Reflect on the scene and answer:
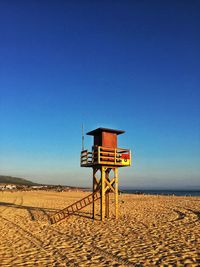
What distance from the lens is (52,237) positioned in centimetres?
1289

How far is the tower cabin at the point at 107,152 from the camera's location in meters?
17.8

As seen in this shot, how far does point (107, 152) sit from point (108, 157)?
0.37m

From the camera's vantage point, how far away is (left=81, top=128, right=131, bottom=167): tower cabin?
17.8 metres

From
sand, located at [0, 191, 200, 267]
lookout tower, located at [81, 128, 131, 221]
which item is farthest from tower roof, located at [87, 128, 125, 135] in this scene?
sand, located at [0, 191, 200, 267]

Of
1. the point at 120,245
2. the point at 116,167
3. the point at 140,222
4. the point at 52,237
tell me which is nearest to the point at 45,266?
the point at 120,245

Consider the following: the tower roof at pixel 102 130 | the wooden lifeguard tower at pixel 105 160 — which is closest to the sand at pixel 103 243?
the wooden lifeguard tower at pixel 105 160

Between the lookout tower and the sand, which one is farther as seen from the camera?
the lookout tower

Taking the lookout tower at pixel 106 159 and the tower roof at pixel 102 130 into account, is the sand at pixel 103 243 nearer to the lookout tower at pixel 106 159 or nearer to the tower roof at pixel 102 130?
the lookout tower at pixel 106 159

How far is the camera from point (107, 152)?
1775cm

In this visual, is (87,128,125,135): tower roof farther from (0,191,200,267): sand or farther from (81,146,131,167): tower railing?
(0,191,200,267): sand

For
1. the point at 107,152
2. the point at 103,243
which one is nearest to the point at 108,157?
the point at 107,152

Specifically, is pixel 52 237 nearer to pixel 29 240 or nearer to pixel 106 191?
pixel 29 240

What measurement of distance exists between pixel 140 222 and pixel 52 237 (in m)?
6.39

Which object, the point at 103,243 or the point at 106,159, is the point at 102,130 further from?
the point at 103,243
